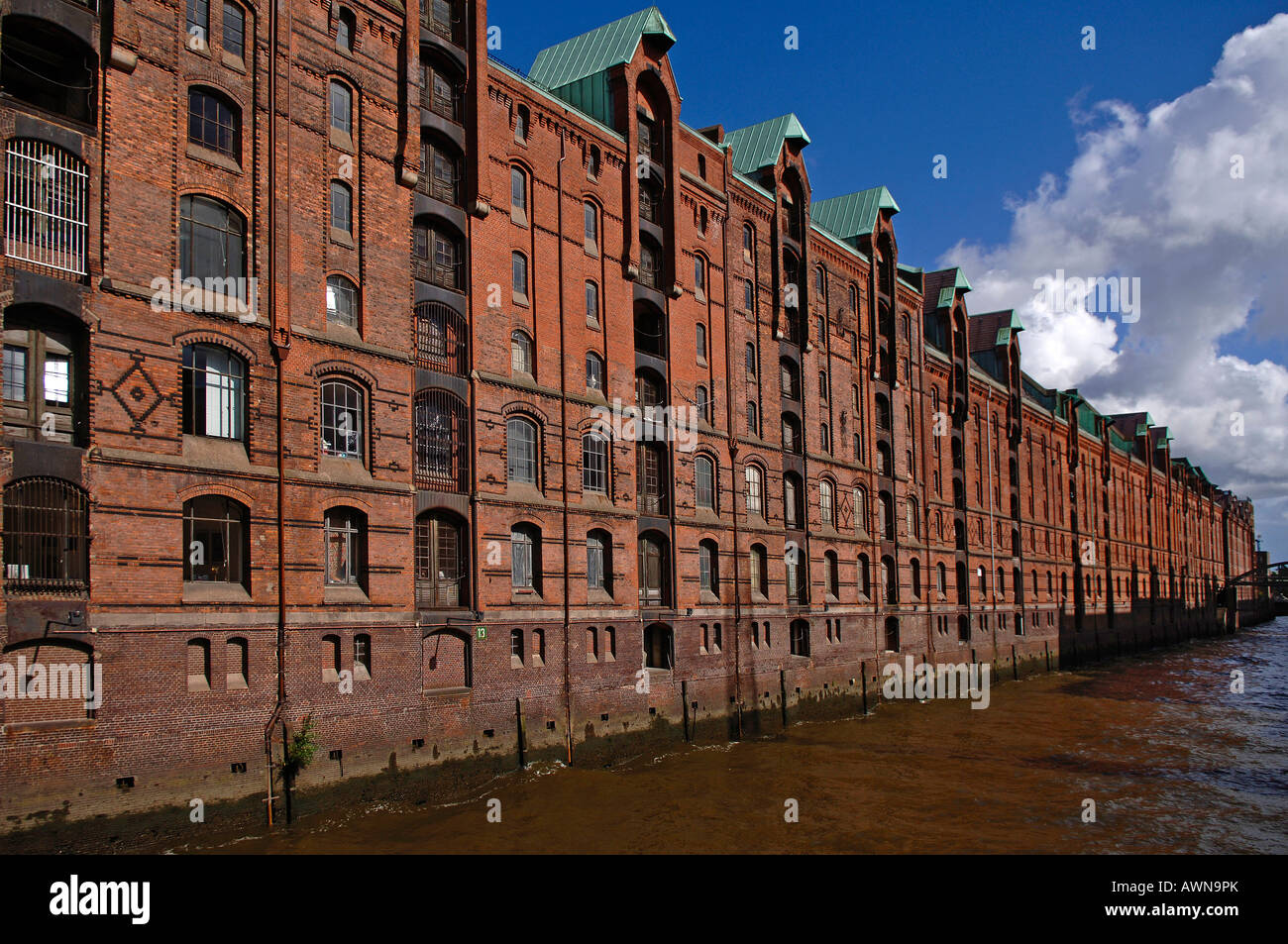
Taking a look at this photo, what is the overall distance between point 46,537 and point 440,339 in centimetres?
1027

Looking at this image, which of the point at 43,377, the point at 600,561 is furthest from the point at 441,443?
the point at 43,377

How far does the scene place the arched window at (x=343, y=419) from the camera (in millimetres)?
21469

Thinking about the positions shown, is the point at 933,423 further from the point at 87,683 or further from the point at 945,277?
the point at 87,683

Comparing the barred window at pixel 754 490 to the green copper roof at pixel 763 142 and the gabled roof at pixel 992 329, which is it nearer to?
the green copper roof at pixel 763 142

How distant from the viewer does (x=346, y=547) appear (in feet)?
70.6

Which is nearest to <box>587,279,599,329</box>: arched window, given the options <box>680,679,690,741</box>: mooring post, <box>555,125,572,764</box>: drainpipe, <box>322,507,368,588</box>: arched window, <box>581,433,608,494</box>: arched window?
<box>555,125,572,764</box>: drainpipe

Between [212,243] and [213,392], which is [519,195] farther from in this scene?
[213,392]

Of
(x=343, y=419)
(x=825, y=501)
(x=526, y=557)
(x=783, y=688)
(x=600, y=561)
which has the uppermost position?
(x=343, y=419)

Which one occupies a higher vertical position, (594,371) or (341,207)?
(341,207)

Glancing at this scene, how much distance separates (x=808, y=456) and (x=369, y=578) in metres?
22.8

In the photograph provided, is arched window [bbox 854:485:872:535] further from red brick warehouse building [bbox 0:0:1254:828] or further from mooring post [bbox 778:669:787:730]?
mooring post [bbox 778:669:787:730]

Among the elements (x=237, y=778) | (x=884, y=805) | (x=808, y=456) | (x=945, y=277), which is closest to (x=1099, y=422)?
(x=945, y=277)

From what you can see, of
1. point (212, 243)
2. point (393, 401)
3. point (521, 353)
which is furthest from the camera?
point (521, 353)

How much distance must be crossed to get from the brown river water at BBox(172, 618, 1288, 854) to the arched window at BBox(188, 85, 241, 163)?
1326cm
